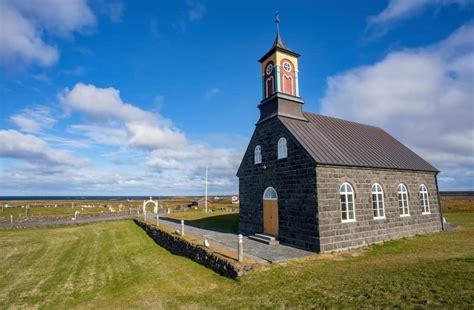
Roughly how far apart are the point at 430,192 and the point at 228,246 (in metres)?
17.2

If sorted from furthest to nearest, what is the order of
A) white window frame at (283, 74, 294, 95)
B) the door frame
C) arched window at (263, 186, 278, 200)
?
1. white window frame at (283, 74, 294, 95)
2. arched window at (263, 186, 278, 200)
3. the door frame

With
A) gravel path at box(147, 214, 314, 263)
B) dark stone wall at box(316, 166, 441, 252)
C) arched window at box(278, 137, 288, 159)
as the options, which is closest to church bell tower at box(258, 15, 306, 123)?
arched window at box(278, 137, 288, 159)

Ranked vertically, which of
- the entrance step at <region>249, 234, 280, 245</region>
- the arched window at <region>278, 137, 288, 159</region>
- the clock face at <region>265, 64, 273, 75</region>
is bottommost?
the entrance step at <region>249, 234, 280, 245</region>

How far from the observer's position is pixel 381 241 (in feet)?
55.0

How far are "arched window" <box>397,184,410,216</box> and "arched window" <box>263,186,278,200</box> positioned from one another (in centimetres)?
896

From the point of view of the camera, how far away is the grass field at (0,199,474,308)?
816 cm

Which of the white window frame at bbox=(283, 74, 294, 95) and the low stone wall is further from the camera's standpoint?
the white window frame at bbox=(283, 74, 294, 95)

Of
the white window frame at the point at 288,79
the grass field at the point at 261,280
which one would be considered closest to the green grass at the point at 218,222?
the grass field at the point at 261,280

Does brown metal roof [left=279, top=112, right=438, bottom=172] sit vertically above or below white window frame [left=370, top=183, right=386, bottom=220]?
above

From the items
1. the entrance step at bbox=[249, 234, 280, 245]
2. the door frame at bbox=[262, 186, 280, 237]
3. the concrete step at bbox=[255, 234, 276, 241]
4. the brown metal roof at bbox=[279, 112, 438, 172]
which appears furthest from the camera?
the door frame at bbox=[262, 186, 280, 237]

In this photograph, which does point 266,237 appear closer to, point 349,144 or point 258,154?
point 258,154

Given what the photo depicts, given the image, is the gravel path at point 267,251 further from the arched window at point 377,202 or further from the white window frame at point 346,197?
the arched window at point 377,202

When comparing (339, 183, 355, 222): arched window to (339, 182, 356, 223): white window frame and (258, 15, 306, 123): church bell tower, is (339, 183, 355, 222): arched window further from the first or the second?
(258, 15, 306, 123): church bell tower

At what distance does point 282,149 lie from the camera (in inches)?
689
